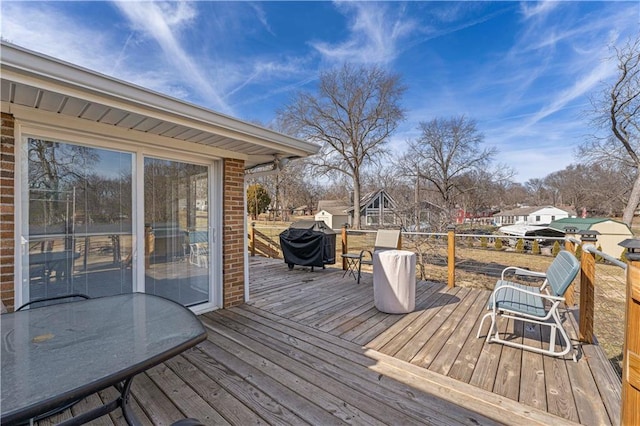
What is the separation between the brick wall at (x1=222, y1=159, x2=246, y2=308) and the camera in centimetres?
373

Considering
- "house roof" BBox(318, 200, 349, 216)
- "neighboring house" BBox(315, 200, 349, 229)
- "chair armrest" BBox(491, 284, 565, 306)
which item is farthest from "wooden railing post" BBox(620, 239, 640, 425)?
"house roof" BBox(318, 200, 349, 216)

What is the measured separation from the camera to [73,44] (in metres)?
3.78

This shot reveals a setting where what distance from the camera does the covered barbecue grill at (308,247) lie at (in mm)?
6191

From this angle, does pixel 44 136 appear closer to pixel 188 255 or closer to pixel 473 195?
pixel 188 255

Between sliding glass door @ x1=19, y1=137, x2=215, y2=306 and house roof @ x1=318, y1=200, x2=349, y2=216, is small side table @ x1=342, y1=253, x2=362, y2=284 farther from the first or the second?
house roof @ x1=318, y1=200, x2=349, y2=216

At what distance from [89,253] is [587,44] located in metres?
13.0

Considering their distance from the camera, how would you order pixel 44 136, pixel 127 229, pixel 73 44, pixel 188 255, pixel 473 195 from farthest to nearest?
pixel 473 195 < pixel 73 44 < pixel 188 255 < pixel 127 229 < pixel 44 136

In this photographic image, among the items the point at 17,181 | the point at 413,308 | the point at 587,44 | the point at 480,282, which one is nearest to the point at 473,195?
the point at 587,44

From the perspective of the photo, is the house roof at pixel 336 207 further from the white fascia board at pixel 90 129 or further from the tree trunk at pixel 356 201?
the white fascia board at pixel 90 129

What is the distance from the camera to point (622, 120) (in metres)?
11.9

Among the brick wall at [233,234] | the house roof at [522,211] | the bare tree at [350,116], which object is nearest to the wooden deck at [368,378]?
the brick wall at [233,234]

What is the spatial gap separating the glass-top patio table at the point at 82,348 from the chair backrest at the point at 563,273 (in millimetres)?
2802

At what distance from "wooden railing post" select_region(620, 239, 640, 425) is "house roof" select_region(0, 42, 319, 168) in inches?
112

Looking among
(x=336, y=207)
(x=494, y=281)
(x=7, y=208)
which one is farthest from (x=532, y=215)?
(x=7, y=208)
